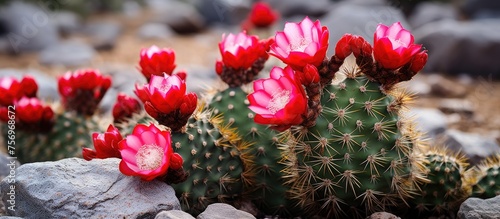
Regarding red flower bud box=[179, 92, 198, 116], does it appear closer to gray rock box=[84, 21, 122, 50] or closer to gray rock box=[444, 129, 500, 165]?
gray rock box=[444, 129, 500, 165]

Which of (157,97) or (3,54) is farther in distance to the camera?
(3,54)

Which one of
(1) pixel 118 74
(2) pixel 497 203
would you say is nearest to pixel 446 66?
(1) pixel 118 74

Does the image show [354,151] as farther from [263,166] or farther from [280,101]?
[263,166]

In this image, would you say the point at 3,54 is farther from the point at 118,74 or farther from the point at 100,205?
the point at 100,205

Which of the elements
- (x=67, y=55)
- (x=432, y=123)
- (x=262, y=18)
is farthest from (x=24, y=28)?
(x=432, y=123)

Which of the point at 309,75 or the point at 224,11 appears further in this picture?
the point at 224,11

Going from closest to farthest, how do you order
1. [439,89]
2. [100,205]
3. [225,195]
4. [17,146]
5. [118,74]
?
[100,205] → [225,195] → [17,146] → [439,89] → [118,74]

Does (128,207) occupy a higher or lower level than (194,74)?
higher

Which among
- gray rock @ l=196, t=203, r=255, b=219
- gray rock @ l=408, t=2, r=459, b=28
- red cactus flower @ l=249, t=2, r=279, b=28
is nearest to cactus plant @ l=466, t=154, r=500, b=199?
gray rock @ l=196, t=203, r=255, b=219
